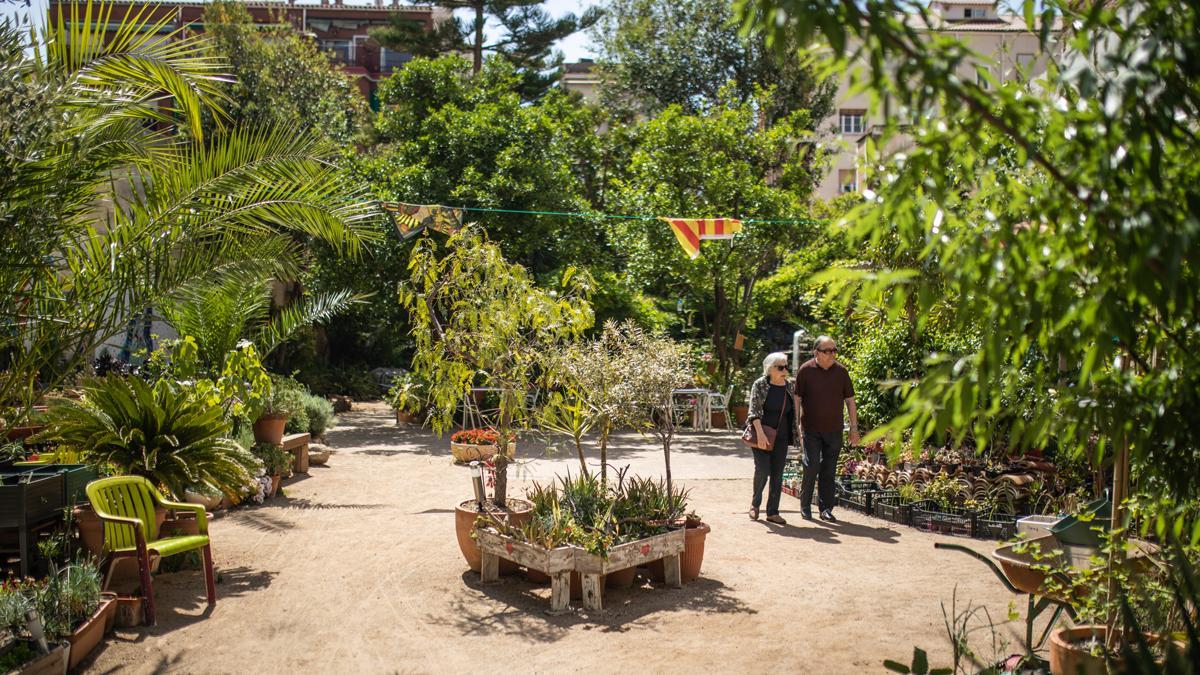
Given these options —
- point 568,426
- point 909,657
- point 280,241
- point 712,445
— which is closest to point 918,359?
point 712,445

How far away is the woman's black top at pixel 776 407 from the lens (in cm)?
851

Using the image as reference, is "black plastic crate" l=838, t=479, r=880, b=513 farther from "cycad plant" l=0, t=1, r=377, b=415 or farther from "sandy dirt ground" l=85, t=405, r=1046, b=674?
"cycad plant" l=0, t=1, r=377, b=415

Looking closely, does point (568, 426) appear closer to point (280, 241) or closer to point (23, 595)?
point (280, 241)

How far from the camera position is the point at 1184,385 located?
2.54 m

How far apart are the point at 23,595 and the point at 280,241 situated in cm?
319

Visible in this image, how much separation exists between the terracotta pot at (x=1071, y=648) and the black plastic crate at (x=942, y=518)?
3959 mm

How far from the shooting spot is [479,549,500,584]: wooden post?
6617 mm

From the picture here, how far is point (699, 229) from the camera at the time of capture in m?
14.8

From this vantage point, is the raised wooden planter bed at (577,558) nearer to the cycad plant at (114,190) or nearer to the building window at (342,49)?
the cycad plant at (114,190)

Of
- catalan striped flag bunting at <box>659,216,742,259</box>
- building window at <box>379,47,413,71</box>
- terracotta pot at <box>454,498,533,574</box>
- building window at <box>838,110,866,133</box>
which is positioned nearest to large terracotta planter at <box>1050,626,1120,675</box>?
terracotta pot at <box>454,498,533,574</box>

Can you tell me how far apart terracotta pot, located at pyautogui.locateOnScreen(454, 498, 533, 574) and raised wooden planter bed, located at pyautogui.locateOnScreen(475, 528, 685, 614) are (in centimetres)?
24

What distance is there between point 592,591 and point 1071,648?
285 cm

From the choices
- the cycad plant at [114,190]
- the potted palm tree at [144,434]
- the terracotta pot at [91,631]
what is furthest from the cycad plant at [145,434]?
the terracotta pot at [91,631]

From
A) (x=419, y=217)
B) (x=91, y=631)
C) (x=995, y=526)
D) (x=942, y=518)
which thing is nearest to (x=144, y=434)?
(x=91, y=631)
